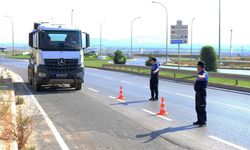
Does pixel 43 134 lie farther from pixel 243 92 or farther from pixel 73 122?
pixel 243 92

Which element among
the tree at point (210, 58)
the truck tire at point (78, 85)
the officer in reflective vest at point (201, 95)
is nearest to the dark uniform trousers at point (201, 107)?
the officer in reflective vest at point (201, 95)

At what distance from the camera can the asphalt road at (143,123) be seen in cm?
869

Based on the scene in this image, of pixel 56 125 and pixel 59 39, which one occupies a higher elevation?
pixel 59 39

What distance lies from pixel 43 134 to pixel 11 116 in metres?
1.66

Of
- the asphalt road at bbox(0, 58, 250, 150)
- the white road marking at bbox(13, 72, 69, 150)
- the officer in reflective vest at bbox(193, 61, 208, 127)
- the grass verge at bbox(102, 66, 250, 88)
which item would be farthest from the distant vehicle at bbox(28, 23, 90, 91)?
the officer in reflective vest at bbox(193, 61, 208, 127)

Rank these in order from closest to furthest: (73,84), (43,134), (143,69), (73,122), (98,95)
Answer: (43,134) → (73,122) → (98,95) → (73,84) → (143,69)

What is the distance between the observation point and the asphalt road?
8688 millimetres

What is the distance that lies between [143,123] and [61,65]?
30.7 ft

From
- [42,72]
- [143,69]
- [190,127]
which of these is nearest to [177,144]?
[190,127]

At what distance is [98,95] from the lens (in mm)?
18547

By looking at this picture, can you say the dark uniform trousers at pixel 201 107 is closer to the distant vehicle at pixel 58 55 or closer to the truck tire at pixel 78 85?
the distant vehicle at pixel 58 55

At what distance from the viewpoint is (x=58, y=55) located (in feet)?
64.0

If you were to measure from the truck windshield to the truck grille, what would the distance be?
57 cm

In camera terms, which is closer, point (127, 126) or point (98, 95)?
point (127, 126)
